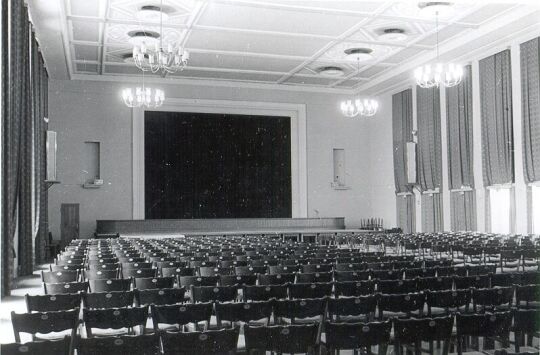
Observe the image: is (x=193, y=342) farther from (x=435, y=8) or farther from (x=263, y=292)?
(x=435, y=8)

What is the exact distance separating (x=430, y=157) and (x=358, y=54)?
4.72 metres

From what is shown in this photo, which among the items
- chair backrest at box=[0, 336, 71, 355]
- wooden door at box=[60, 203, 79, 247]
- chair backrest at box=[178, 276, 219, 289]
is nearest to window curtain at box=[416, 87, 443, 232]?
wooden door at box=[60, 203, 79, 247]

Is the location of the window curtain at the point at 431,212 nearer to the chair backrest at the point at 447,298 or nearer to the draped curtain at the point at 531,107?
the draped curtain at the point at 531,107

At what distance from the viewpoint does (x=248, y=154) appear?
24750 mm

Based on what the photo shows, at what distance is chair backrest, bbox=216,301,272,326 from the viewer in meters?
5.30

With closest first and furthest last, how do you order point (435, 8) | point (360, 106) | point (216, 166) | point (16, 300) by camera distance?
1. point (16, 300)
2. point (435, 8)
3. point (360, 106)
4. point (216, 166)

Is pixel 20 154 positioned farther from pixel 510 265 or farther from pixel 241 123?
pixel 241 123

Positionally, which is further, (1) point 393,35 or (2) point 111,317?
(1) point 393,35

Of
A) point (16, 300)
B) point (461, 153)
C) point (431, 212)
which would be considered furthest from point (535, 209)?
point (16, 300)

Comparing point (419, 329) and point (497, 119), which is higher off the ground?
point (497, 119)

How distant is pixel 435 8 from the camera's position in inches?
553

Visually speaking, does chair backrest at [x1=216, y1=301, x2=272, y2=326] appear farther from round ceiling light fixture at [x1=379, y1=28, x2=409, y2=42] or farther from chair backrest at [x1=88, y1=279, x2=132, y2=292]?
round ceiling light fixture at [x1=379, y1=28, x2=409, y2=42]

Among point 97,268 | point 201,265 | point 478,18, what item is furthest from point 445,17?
point 97,268

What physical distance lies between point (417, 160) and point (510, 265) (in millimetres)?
10624
